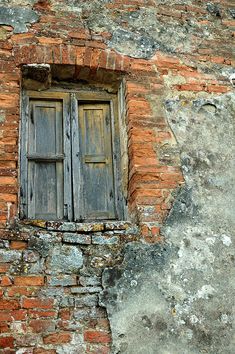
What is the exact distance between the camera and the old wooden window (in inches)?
157

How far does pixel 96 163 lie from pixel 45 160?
427 millimetres

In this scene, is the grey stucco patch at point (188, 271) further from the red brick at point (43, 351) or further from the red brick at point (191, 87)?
the red brick at point (43, 351)

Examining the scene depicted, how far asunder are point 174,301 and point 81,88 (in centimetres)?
202

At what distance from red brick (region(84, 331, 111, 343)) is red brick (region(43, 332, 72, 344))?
117 mm

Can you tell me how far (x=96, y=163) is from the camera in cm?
419

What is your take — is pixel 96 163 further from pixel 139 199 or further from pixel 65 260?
pixel 65 260

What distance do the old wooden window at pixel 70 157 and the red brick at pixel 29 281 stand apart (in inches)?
21.6

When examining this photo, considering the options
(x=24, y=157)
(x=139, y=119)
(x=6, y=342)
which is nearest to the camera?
(x=6, y=342)

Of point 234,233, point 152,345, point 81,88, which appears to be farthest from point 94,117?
point 152,345

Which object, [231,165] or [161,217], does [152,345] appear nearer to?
[161,217]

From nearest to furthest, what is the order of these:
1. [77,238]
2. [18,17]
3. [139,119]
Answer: [77,238], [139,119], [18,17]

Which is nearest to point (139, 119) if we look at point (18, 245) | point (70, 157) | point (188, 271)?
point (70, 157)

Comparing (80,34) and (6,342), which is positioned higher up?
(80,34)

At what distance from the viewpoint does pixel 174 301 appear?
3.59 meters
